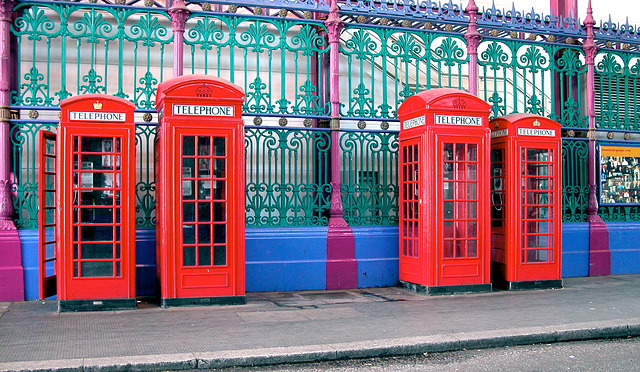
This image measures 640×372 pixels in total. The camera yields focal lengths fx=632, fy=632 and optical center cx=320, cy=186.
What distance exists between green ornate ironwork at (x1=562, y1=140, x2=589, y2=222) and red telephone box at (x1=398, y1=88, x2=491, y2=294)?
277 centimetres

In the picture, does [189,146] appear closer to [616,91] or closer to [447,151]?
[447,151]

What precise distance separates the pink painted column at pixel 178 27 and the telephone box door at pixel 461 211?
13.8ft

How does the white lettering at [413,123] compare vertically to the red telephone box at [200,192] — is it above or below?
above

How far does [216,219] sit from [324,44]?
379cm

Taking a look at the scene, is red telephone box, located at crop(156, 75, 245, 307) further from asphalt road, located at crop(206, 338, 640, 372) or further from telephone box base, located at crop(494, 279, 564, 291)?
telephone box base, located at crop(494, 279, 564, 291)

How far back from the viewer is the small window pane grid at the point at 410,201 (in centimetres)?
979

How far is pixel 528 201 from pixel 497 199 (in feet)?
1.60

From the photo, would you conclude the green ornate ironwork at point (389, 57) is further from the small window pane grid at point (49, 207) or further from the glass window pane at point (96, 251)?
the small window pane grid at point (49, 207)

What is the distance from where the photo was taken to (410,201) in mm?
9953

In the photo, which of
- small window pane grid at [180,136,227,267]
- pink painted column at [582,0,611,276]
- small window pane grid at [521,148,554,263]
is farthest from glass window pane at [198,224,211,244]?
pink painted column at [582,0,611,276]

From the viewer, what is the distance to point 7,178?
29.6 feet

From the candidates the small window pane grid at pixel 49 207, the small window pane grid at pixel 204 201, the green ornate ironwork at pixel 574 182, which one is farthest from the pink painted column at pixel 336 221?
the green ornate ironwork at pixel 574 182

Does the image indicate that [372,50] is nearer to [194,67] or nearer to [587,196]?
[194,67]

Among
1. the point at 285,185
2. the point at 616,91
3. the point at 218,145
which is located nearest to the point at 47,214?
the point at 218,145
